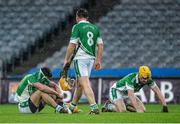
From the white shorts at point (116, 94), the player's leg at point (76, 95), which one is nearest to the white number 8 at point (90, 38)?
the player's leg at point (76, 95)

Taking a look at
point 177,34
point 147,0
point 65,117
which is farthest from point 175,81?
point 65,117

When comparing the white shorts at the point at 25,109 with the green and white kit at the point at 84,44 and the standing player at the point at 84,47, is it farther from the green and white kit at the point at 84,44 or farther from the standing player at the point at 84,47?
the green and white kit at the point at 84,44

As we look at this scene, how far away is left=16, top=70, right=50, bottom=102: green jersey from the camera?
57.3ft

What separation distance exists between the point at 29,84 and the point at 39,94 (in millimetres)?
362

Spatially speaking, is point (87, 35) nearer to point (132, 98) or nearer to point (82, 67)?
point (82, 67)

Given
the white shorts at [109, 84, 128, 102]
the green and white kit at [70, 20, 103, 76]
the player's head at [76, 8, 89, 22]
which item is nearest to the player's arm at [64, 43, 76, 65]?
the green and white kit at [70, 20, 103, 76]

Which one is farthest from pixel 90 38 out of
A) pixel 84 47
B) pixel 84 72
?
pixel 84 72

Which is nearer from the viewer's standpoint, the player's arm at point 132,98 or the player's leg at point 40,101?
the player's leg at point 40,101

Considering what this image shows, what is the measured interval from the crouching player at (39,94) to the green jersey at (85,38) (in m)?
0.96

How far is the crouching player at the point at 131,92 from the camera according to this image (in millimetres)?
18109

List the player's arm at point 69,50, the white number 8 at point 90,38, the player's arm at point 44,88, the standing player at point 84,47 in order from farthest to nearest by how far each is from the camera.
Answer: the player's arm at point 44,88 → the white number 8 at point 90,38 → the standing player at point 84,47 → the player's arm at point 69,50

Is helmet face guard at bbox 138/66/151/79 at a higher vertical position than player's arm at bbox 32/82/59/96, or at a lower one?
higher

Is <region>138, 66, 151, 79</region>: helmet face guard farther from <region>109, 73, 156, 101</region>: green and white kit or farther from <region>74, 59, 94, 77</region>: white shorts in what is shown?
<region>74, 59, 94, 77</region>: white shorts

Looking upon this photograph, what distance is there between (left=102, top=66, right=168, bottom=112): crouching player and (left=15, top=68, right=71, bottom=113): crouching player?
1.68 metres
